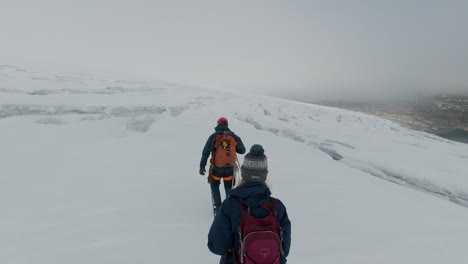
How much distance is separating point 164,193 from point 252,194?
4.89 m

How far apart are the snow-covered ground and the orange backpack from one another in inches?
52.4

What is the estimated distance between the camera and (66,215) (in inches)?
218

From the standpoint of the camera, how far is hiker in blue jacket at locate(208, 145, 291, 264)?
242 cm

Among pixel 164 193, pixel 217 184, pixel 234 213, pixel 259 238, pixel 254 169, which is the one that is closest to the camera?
pixel 259 238

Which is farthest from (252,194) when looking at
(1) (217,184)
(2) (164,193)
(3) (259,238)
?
(2) (164,193)

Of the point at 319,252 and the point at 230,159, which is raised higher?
the point at 230,159

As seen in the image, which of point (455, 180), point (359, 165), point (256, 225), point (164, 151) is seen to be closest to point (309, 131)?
point (359, 165)

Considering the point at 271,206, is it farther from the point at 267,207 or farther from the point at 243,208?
the point at 243,208

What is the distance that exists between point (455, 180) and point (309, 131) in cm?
797

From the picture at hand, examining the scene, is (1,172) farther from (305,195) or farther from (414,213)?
(414,213)

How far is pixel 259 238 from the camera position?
2.32 m

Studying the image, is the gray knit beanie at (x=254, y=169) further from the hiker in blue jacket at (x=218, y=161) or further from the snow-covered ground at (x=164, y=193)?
the hiker in blue jacket at (x=218, y=161)

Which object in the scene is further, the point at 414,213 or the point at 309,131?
the point at 309,131

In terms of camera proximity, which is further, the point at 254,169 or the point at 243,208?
the point at 254,169
